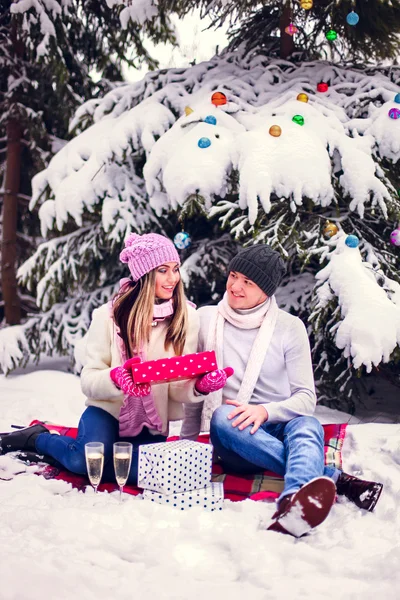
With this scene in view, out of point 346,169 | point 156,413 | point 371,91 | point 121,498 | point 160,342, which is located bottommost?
point 121,498

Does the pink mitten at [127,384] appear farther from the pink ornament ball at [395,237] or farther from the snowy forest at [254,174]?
the pink ornament ball at [395,237]

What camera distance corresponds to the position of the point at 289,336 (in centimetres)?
339

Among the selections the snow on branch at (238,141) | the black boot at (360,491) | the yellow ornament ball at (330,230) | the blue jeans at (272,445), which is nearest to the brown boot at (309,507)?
the blue jeans at (272,445)

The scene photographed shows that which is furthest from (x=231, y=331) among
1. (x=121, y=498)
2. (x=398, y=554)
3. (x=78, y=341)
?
(x=78, y=341)

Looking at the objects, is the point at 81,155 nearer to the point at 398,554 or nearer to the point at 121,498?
the point at 121,498

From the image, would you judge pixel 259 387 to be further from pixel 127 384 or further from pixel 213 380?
pixel 127 384

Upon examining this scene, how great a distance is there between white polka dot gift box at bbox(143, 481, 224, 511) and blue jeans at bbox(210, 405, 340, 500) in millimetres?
288

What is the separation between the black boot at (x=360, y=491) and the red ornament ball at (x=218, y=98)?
2638mm

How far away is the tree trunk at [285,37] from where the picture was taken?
517 cm

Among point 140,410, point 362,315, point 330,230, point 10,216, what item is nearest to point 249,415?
point 140,410

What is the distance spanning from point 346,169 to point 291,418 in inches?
71.4

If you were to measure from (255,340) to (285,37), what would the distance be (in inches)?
115

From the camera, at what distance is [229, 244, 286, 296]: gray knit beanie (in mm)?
3326

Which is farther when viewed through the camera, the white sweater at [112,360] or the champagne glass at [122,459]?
the white sweater at [112,360]
